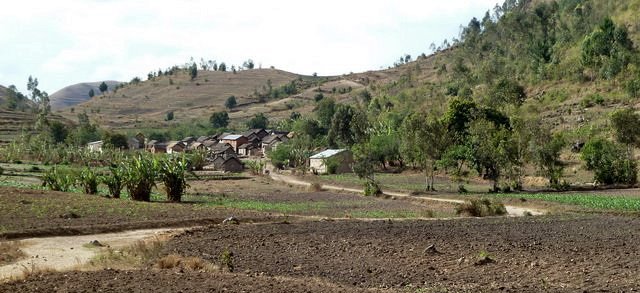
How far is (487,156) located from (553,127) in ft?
102

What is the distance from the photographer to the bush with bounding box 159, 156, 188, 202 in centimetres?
5247

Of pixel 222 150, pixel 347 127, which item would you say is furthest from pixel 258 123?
pixel 347 127

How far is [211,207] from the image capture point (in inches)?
1853

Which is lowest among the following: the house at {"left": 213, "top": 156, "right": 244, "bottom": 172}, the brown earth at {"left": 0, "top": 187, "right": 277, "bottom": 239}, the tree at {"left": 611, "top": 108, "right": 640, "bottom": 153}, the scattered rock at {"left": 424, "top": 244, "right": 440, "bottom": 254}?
the scattered rock at {"left": 424, "top": 244, "right": 440, "bottom": 254}

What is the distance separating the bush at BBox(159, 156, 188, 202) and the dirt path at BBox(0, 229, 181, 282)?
18206 mm

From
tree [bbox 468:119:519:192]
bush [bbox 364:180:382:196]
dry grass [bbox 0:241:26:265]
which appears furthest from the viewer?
bush [bbox 364:180:382:196]

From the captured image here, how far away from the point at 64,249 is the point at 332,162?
244ft

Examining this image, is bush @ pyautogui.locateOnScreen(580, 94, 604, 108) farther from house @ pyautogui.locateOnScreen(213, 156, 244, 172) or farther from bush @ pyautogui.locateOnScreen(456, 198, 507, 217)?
bush @ pyautogui.locateOnScreen(456, 198, 507, 217)

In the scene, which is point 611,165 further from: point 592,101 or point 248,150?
point 248,150

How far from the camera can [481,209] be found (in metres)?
43.1

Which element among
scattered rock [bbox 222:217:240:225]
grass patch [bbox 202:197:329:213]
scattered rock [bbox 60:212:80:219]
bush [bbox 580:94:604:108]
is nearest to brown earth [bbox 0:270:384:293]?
scattered rock [bbox 222:217:240:225]

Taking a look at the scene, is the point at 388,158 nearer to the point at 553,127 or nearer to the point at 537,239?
the point at 553,127

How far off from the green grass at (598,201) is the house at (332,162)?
160 ft

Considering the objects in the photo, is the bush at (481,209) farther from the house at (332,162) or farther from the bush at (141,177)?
the house at (332,162)
